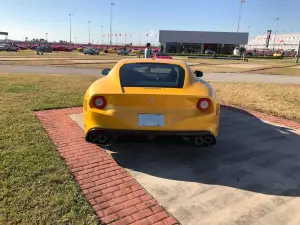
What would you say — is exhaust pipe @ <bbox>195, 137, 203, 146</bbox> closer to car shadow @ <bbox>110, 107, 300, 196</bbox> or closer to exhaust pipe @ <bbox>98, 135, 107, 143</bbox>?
car shadow @ <bbox>110, 107, 300, 196</bbox>

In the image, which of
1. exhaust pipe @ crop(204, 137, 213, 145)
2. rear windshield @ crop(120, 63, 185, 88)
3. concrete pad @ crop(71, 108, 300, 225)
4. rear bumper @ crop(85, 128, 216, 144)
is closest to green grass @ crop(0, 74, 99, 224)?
rear bumper @ crop(85, 128, 216, 144)

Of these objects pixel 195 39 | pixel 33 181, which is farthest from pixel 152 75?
pixel 195 39

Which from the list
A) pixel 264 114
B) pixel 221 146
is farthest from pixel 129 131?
pixel 264 114

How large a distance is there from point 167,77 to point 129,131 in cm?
118

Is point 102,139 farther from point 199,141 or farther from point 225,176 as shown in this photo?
point 225,176

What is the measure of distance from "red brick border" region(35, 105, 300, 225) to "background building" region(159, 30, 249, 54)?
7324 centimetres

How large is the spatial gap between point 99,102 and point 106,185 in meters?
1.02

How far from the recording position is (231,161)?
13.1 ft

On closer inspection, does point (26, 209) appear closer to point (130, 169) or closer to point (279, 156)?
point (130, 169)

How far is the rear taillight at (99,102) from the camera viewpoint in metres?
3.59

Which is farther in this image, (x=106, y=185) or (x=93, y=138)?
(x=93, y=138)

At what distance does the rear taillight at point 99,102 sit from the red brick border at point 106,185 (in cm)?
77

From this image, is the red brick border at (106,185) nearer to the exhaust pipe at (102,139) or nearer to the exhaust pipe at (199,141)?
the exhaust pipe at (102,139)

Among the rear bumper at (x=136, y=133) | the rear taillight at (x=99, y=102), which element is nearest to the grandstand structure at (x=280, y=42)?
the rear bumper at (x=136, y=133)
